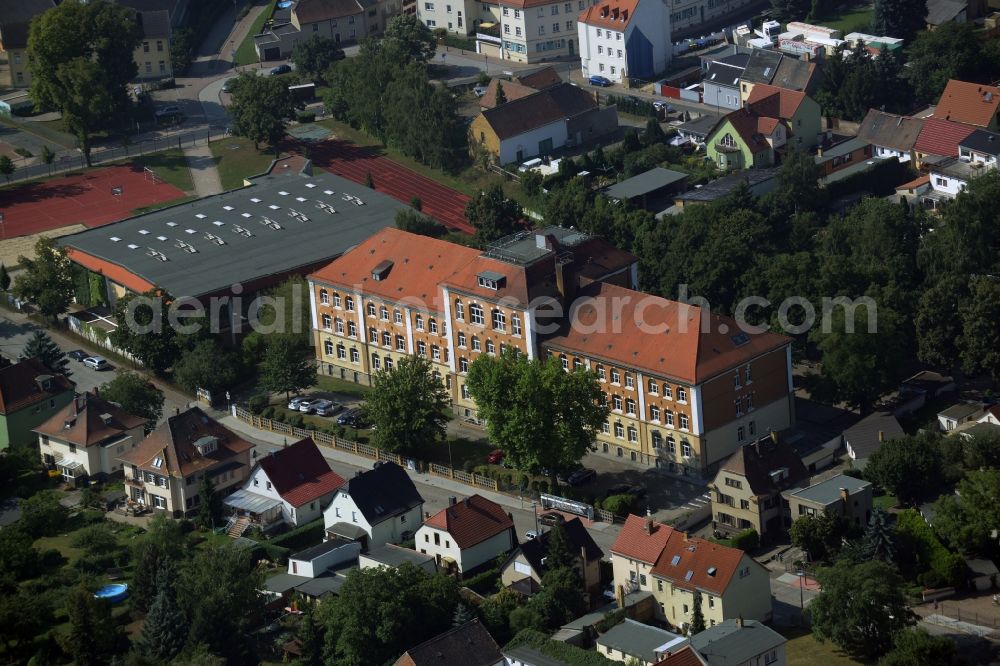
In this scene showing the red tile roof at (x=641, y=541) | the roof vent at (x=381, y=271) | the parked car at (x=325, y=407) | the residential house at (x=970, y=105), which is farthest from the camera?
the residential house at (x=970, y=105)

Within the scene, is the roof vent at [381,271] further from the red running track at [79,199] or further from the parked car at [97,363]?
the red running track at [79,199]

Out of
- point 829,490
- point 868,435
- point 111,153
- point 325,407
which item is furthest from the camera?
point 111,153

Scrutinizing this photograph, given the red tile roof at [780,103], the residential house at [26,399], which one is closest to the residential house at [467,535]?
the residential house at [26,399]

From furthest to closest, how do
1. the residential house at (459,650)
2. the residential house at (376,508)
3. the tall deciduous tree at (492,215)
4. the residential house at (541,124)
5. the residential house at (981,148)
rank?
the residential house at (541,124)
the residential house at (981,148)
the tall deciduous tree at (492,215)
the residential house at (376,508)
the residential house at (459,650)

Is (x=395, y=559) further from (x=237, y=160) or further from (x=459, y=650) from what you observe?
(x=237, y=160)

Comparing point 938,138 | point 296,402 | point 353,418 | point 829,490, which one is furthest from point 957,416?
point 296,402

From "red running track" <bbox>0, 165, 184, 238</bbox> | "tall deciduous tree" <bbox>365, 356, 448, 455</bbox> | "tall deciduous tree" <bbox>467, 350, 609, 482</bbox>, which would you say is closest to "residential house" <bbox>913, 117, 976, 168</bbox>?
"tall deciduous tree" <bbox>467, 350, 609, 482</bbox>
